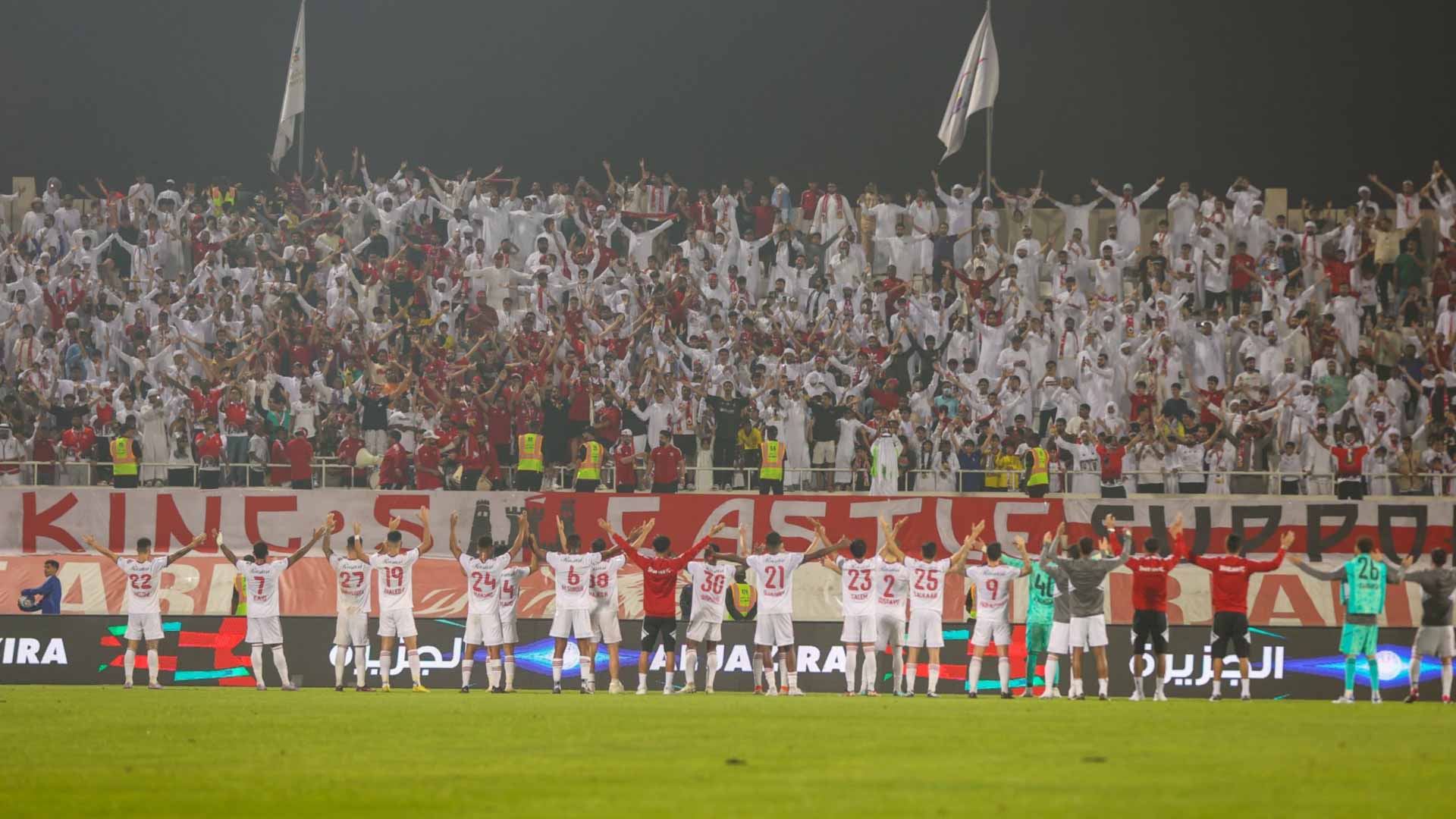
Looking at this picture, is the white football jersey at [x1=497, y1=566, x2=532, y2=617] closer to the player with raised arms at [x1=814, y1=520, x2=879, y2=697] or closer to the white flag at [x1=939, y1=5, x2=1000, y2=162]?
the player with raised arms at [x1=814, y1=520, x2=879, y2=697]

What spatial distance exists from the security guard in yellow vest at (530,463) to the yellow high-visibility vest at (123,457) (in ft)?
19.6

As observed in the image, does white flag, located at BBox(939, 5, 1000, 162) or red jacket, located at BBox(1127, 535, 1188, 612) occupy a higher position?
white flag, located at BBox(939, 5, 1000, 162)

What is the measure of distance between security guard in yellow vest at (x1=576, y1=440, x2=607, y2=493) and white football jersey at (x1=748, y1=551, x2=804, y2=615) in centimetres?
560

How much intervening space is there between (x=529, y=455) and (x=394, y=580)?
530cm

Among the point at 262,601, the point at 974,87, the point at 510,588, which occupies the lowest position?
the point at 262,601

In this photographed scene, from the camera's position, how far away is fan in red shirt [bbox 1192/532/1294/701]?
68.0 ft

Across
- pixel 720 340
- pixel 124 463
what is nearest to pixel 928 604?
pixel 720 340

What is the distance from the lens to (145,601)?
73.2ft

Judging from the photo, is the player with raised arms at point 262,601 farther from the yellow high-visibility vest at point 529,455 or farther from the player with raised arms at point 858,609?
the player with raised arms at point 858,609

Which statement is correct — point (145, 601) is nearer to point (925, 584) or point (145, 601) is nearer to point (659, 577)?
point (659, 577)

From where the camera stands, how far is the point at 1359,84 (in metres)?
35.3

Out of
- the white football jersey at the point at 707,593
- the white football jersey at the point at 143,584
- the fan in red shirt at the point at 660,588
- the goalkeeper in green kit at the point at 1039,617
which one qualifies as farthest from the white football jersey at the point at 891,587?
the white football jersey at the point at 143,584

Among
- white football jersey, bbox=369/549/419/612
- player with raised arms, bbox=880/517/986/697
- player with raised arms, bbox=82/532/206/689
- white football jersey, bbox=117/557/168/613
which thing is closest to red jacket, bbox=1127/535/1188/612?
player with raised arms, bbox=880/517/986/697

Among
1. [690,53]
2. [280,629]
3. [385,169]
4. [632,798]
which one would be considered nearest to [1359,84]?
[690,53]
